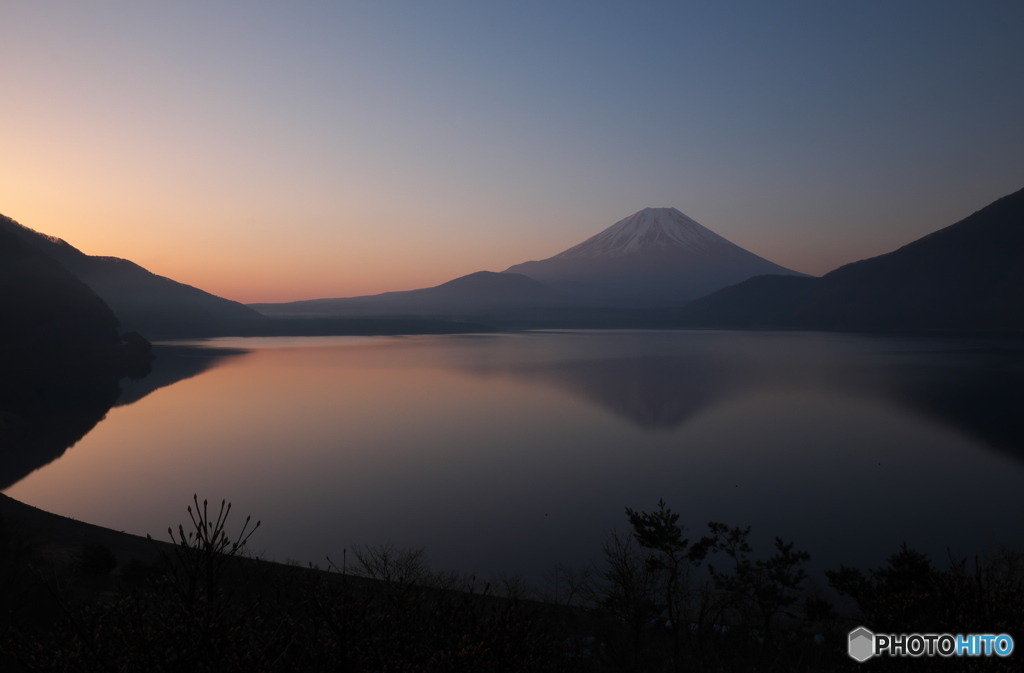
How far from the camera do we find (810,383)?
39688mm

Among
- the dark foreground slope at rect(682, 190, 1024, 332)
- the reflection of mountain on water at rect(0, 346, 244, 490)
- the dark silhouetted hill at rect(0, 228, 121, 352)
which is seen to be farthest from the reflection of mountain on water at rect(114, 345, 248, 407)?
the dark foreground slope at rect(682, 190, 1024, 332)

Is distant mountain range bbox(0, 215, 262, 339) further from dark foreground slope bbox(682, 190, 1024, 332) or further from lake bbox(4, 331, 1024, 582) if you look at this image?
dark foreground slope bbox(682, 190, 1024, 332)

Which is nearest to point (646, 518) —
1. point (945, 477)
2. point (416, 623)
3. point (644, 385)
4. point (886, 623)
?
point (886, 623)

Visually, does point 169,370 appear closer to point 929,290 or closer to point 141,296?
point 141,296

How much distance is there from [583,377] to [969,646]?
133 ft

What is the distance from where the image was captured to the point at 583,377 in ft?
146

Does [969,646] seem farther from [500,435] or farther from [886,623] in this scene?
[500,435]

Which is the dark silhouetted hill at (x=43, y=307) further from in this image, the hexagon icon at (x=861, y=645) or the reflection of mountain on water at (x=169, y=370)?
the hexagon icon at (x=861, y=645)

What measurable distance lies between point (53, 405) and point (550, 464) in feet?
98.0

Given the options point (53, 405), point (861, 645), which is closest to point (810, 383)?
point (861, 645)

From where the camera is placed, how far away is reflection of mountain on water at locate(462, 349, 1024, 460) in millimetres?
27812

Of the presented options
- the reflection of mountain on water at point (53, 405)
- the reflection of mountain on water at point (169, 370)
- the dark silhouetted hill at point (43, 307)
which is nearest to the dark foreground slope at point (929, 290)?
the reflection of mountain on water at point (169, 370)

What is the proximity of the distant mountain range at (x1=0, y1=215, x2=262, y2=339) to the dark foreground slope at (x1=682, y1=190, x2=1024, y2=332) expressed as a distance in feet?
431

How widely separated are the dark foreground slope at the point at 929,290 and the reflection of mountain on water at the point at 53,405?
138 meters
